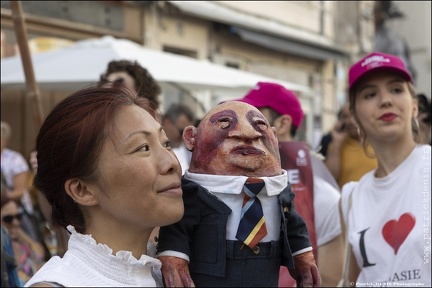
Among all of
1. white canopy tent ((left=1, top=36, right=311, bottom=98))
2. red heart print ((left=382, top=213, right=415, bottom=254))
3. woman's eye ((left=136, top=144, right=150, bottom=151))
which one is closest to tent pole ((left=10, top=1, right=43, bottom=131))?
red heart print ((left=382, top=213, right=415, bottom=254))

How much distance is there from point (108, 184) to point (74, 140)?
0.13 meters

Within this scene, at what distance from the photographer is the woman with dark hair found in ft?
5.49

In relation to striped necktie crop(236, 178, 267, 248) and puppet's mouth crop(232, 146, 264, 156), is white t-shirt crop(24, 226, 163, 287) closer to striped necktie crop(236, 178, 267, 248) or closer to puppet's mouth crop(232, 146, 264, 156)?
striped necktie crop(236, 178, 267, 248)

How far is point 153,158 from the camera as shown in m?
1.71

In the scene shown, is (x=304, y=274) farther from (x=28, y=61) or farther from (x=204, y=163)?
(x=28, y=61)

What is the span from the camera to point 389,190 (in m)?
3.18

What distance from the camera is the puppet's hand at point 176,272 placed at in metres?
1.66

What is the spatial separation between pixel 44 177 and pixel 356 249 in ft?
5.65

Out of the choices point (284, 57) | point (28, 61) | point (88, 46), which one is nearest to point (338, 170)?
point (28, 61)

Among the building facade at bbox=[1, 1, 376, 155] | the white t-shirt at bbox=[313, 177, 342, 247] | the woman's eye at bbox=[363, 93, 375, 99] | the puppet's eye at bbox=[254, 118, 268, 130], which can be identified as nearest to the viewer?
the puppet's eye at bbox=[254, 118, 268, 130]

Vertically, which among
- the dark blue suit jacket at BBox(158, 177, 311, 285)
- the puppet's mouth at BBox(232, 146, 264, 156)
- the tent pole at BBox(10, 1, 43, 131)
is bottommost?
the dark blue suit jacket at BBox(158, 177, 311, 285)

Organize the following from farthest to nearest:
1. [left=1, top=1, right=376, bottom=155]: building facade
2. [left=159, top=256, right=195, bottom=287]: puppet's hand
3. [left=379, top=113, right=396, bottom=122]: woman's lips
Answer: [left=1, top=1, right=376, bottom=155]: building facade
[left=379, top=113, right=396, bottom=122]: woman's lips
[left=159, top=256, right=195, bottom=287]: puppet's hand

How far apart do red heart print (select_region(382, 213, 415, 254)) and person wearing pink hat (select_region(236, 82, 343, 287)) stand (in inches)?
13.9

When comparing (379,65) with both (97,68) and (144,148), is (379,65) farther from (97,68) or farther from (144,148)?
(97,68)
